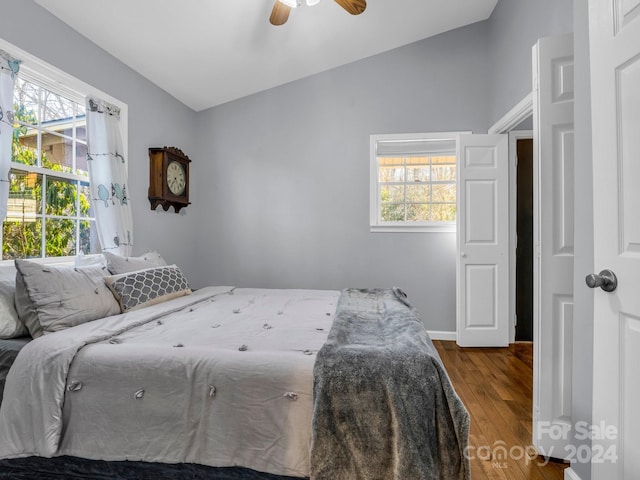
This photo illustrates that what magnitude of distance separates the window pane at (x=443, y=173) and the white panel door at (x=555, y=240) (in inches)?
79.9

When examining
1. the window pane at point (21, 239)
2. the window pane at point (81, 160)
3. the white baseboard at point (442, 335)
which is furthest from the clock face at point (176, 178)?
the white baseboard at point (442, 335)

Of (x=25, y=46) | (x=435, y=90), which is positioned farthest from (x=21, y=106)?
(x=435, y=90)

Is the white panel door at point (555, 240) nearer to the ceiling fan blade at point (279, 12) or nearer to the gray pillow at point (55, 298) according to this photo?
the ceiling fan blade at point (279, 12)

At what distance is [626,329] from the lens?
106 cm

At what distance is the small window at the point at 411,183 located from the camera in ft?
12.3

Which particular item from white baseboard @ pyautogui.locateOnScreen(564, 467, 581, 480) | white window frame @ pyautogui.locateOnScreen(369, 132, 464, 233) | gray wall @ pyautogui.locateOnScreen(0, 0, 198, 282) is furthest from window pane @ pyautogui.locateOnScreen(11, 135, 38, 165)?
white baseboard @ pyautogui.locateOnScreen(564, 467, 581, 480)

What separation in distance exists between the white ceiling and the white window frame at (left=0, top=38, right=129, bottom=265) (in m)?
0.37

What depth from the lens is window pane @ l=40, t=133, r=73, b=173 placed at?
Answer: 2379mm

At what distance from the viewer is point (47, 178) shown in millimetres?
2377

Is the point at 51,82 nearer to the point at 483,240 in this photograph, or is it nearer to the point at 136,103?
the point at 136,103

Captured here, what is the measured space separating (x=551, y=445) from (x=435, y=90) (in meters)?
3.32

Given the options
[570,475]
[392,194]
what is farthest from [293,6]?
[570,475]

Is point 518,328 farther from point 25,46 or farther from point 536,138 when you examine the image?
point 25,46

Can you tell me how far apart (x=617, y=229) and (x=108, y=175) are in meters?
3.10
